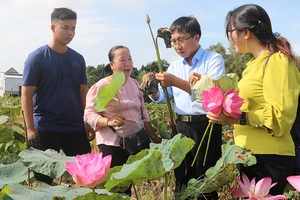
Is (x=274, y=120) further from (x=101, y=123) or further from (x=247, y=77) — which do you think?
(x=101, y=123)

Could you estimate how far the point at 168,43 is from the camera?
1616mm

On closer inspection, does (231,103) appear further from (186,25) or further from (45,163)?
(186,25)

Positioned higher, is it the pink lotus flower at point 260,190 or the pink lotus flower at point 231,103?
the pink lotus flower at point 231,103

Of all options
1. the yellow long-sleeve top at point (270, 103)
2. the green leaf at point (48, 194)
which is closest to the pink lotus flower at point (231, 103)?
the yellow long-sleeve top at point (270, 103)

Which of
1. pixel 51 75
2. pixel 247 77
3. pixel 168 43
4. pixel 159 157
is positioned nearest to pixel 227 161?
pixel 159 157

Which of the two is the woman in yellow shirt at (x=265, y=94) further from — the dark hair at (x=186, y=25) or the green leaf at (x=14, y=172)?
the green leaf at (x=14, y=172)

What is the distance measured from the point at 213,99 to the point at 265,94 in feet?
1.22

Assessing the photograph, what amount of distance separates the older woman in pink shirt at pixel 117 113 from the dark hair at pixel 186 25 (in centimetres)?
36

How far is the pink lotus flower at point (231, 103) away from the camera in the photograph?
113 centimetres

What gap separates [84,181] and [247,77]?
92cm

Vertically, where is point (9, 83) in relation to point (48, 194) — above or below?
below

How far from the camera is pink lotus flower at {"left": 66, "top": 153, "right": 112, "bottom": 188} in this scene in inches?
33.6

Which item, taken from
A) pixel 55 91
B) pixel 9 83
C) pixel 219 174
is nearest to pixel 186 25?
pixel 55 91

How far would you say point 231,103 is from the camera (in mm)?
1127
